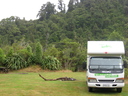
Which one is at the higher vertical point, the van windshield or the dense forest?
the dense forest

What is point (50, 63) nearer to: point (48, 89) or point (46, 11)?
point (48, 89)

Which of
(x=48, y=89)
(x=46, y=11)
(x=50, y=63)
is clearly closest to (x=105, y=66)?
(x=48, y=89)

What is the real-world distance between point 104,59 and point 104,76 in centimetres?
113

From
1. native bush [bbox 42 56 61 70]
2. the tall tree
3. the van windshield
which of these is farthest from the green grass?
the tall tree

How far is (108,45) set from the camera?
10.4 metres

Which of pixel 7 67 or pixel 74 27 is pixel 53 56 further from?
pixel 74 27

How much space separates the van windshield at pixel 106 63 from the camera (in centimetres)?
975

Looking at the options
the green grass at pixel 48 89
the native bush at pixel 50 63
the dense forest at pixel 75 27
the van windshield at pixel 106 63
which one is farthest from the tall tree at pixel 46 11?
the van windshield at pixel 106 63

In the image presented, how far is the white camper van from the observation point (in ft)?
30.6

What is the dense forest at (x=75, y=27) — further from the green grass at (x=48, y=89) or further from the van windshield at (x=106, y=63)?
the van windshield at (x=106, y=63)

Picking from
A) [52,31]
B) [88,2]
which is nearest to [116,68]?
[52,31]

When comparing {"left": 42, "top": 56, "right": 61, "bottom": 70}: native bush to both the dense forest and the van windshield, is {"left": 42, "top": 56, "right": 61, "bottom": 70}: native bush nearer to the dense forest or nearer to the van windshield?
the dense forest

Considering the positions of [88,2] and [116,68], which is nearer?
[116,68]

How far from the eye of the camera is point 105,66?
9.78 metres
